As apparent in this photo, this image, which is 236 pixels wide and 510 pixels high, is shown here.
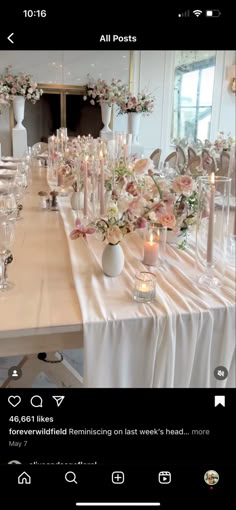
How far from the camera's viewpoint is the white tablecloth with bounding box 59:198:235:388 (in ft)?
2.48

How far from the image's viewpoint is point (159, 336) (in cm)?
79

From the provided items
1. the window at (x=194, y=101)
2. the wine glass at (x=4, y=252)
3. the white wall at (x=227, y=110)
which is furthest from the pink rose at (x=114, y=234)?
the white wall at (x=227, y=110)

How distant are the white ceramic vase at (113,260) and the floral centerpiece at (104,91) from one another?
4.51 m

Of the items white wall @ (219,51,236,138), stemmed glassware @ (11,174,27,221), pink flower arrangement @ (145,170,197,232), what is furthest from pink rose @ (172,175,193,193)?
white wall @ (219,51,236,138)

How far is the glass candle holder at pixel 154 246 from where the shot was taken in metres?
1.07

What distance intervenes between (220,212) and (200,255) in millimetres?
120

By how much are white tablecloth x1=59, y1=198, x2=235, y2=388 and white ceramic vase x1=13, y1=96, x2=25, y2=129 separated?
4288 millimetres
